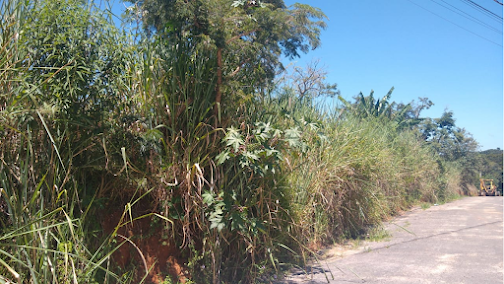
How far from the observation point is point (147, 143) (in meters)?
3.70

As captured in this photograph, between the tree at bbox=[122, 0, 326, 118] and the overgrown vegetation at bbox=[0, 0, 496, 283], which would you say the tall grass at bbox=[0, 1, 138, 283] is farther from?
the tree at bbox=[122, 0, 326, 118]

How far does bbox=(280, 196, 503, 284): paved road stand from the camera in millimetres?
4734

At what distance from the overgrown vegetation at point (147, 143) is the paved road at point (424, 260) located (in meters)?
0.79

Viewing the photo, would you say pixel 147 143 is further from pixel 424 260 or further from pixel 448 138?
pixel 448 138

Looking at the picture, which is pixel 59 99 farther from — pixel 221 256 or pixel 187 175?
pixel 221 256

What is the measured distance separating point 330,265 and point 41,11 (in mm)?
4698

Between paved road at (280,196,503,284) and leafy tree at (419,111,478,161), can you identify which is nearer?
paved road at (280,196,503,284)

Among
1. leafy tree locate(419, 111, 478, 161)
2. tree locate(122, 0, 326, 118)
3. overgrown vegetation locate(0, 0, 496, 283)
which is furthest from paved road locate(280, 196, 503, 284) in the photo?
leafy tree locate(419, 111, 478, 161)

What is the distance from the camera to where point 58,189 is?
3.12 m

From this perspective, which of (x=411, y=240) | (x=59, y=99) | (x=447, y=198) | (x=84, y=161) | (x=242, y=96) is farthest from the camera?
(x=447, y=198)

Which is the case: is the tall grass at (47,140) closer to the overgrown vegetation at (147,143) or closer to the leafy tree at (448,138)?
the overgrown vegetation at (147,143)

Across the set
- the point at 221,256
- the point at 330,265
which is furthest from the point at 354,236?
the point at 221,256

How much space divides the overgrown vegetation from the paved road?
31.0 inches

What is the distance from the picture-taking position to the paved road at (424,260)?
473 cm
